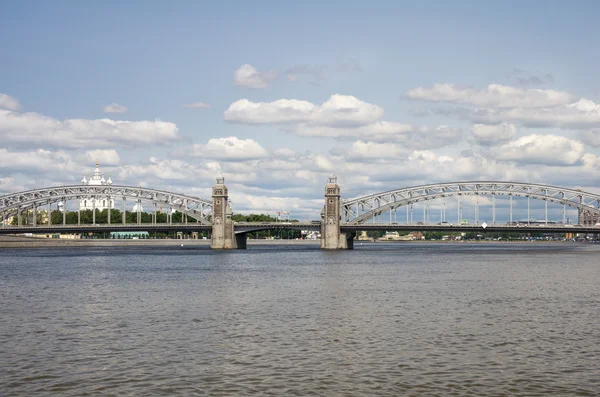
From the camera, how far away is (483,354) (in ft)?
79.6

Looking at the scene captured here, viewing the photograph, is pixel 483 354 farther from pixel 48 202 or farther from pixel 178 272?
pixel 48 202

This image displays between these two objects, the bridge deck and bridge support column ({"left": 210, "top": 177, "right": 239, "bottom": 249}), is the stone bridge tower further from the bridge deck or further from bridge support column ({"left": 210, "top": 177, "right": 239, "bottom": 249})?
the bridge deck

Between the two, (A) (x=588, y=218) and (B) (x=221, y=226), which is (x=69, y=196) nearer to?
(B) (x=221, y=226)

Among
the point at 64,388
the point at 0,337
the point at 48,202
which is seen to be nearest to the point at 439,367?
the point at 64,388

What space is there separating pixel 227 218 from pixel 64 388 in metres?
122

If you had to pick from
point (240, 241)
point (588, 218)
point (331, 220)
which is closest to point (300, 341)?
point (331, 220)

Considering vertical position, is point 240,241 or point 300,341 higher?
point 240,241

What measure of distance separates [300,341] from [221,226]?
115 m

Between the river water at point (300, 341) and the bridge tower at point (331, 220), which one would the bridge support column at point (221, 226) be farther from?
the river water at point (300, 341)

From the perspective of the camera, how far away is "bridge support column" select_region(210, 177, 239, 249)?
141 m

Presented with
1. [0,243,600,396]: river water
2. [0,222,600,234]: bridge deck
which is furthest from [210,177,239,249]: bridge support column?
[0,243,600,396]: river water

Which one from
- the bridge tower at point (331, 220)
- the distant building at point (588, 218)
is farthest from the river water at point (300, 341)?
the distant building at point (588, 218)

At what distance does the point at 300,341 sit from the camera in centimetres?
2702

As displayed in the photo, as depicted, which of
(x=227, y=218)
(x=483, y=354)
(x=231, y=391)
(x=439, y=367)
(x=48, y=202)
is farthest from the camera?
(x=48, y=202)
